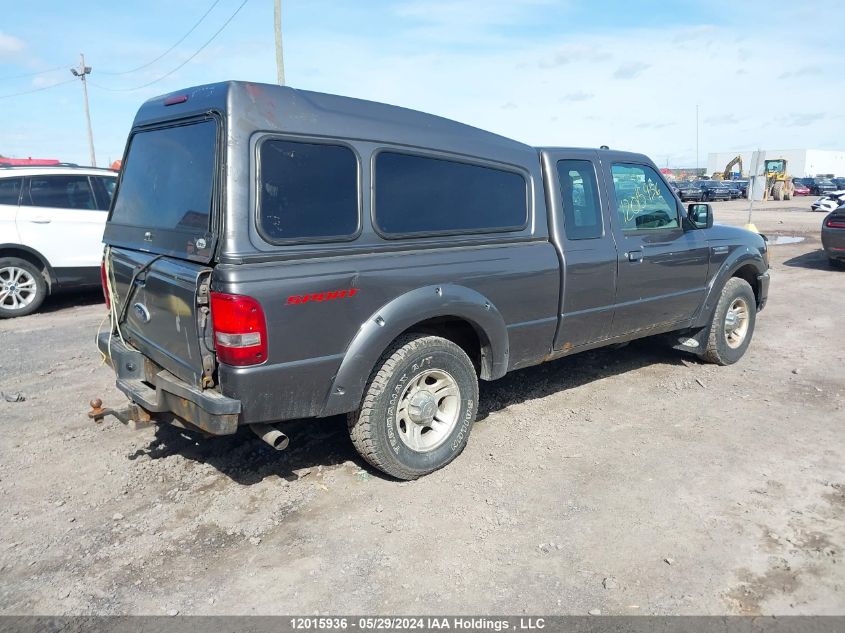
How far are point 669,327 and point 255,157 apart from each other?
12.5 ft

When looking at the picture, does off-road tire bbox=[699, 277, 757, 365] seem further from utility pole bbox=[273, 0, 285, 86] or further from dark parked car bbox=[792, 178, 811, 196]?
dark parked car bbox=[792, 178, 811, 196]

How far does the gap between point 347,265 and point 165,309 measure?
3.32ft

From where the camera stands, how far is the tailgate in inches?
124

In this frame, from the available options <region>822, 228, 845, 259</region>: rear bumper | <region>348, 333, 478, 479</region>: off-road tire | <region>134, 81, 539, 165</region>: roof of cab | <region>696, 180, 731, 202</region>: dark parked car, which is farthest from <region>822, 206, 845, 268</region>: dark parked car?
<region>696, 180, 731, 202</region>: dark parked car

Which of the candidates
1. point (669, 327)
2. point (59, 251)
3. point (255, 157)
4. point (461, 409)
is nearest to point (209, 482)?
point (461, 409)

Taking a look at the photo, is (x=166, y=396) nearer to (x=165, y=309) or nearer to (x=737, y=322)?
(x=165, y=309)

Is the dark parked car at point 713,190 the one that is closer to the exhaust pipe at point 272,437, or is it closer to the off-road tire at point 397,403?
the off-road tire at point 397,403

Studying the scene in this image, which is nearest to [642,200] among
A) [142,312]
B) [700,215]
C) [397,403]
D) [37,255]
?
[700,215]

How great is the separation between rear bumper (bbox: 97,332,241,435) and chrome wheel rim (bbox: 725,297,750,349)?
4.73 metres

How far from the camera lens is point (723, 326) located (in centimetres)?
586

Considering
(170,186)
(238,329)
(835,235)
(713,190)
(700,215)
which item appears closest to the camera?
(238,329)

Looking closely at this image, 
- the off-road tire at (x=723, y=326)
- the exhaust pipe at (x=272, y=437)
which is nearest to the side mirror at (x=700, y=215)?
the off-road tire at (x=723, y=326)

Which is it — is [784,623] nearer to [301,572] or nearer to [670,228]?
[301,572]

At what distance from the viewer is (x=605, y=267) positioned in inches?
184
